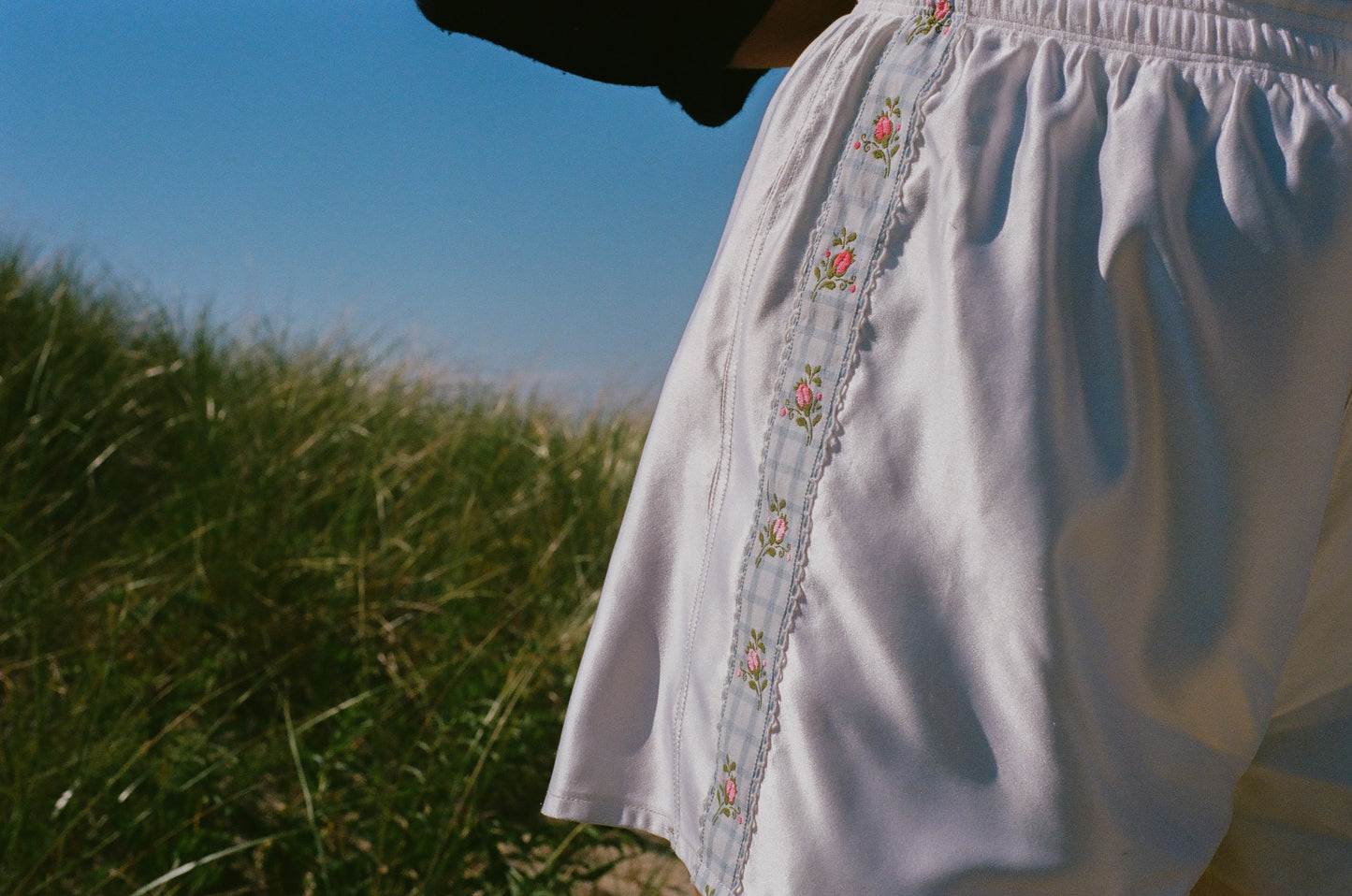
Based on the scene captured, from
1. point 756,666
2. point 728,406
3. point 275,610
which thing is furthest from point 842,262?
point 275,610

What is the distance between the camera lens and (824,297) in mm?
668

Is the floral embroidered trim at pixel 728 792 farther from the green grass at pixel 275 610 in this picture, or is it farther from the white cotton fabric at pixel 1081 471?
the green grass at pixel 275 610

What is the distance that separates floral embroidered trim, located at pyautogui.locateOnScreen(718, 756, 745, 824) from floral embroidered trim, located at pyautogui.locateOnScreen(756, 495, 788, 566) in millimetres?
129

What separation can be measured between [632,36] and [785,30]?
129 millimetres

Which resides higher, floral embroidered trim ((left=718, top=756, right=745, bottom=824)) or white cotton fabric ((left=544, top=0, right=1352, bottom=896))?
white cotton fabric ((left=544, top=0, right=1352, bottom=896))

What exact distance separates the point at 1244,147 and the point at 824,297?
252 millimetres

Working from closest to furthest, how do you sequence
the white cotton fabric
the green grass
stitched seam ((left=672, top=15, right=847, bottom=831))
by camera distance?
the white cotton fabric → stitched seam ((left=672, top=15, right=847, bottom=831)) → the green grass

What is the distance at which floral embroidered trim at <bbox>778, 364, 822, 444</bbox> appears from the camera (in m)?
0.65

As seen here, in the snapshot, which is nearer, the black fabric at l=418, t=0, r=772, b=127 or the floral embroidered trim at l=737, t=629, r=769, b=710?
the floral embroidered trim at l=737, t=629, r=769, b=710

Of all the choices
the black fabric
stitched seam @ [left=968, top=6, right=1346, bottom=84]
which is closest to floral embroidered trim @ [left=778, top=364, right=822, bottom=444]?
stitched seam @ [left=968, top=6, right=1346, bottom=84]

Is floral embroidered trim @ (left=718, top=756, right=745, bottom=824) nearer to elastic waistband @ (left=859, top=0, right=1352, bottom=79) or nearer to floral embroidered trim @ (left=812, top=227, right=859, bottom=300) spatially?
floral embroidered trim @ (left=812, top=227, right=859, bottom=300)

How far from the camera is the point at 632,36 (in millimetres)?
893

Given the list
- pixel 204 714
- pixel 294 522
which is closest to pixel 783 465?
pixel 204 714

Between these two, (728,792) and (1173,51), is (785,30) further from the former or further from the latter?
(728,792)
